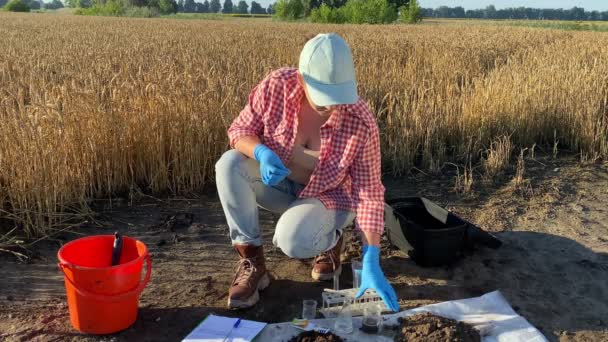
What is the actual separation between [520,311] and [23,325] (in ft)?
7.30

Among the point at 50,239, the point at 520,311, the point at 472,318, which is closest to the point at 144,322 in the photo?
the point at 50,239

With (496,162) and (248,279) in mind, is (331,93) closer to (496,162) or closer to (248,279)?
(248,279)

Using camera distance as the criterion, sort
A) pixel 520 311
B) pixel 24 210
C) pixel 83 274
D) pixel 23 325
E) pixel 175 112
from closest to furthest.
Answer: pixel 83 274
pixel 23 325
pixel 520 311
pixel 24 210
pixel 175 112

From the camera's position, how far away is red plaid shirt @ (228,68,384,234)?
2.41 m

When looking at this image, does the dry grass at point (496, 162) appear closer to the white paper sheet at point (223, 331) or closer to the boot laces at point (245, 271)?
the boot laces at point (245, 271)

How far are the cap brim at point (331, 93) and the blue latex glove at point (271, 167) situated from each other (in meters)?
0.31

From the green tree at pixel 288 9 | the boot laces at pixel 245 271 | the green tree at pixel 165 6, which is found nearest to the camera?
the boot laces at pixel 245 271

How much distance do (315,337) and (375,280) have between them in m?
0.34

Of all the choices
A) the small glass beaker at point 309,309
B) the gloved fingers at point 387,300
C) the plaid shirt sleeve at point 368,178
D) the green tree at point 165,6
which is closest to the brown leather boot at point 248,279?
the small glass beaker at point 309,309

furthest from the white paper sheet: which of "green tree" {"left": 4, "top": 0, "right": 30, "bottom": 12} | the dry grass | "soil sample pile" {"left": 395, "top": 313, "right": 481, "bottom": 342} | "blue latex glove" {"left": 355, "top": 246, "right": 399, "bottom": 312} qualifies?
"green tree" {"left": 4, "top": 0, "right": 30, "bottom": 12}

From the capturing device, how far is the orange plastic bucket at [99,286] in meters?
2.06

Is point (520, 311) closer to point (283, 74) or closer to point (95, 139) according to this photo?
point (283, 74)

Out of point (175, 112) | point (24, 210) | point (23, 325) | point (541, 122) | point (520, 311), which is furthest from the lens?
point (541, 122)

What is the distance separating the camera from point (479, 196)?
3.84 meters
